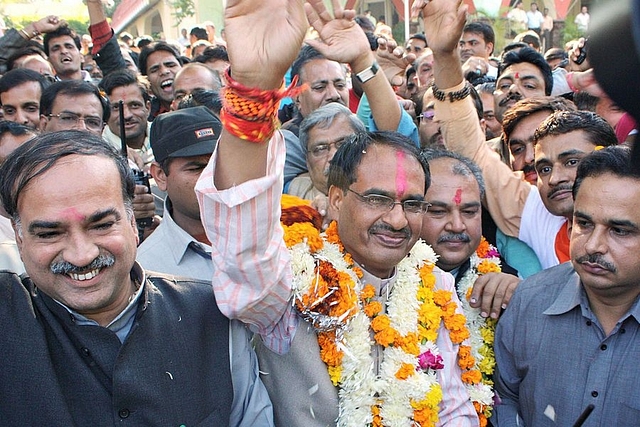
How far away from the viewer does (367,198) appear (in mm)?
2623

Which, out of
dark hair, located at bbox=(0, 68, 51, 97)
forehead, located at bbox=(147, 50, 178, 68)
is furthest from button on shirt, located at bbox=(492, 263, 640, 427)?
forehead, located at bbox=(147, 50, 178, 68)

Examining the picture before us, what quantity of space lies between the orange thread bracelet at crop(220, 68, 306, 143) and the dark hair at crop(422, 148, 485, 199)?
4.96 feet

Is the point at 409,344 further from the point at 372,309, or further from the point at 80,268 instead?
the point at 80,268

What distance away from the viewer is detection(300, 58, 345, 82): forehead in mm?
4742

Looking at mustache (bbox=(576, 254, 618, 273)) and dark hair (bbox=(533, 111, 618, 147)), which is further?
dark hair (bbox=(533, 111, 618, 147))

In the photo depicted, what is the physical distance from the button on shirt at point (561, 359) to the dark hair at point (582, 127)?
2.81ft

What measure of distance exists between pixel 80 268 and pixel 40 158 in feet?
1.18

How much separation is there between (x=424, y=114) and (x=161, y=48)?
3573 mm

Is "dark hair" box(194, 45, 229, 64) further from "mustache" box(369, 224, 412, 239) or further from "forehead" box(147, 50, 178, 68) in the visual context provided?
"mustache" box(369, 224, 412, 239)

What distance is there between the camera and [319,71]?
4750 mm

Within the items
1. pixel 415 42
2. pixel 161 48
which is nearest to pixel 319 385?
pixel 161 48

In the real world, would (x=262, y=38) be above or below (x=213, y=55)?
above

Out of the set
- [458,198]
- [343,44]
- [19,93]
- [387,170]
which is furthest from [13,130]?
[458,198]

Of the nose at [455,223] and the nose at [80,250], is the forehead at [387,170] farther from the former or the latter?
the nose at [80,250]
